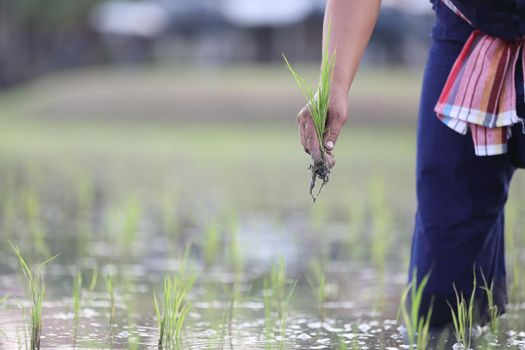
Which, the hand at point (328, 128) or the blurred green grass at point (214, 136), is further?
the blurred green grass at point (214, 136)

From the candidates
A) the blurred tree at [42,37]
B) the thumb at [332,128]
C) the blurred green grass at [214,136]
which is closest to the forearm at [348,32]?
the thumb at [332,128]

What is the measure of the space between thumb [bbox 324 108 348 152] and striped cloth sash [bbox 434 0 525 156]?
386 mm

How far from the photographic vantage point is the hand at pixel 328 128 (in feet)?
7.61

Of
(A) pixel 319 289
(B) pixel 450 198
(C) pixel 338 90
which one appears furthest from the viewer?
(A) pixel 319 289

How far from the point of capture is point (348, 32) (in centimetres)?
248

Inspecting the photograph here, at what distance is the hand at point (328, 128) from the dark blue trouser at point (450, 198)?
0.39 m

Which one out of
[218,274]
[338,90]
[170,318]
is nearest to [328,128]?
[338,90]

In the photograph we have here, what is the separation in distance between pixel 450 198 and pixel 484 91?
11.0 inches

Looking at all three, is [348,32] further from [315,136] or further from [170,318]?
[170,318]

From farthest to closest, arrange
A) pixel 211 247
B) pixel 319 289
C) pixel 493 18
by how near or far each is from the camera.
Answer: pixel 211 247 < pixel 319 289 < pixel 493 18

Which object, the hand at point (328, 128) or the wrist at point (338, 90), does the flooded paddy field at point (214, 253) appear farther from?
the wrist at point (338, 90)

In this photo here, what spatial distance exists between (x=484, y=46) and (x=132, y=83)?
18.2 m

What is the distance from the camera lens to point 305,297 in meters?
3.61

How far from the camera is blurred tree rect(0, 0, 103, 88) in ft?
94.6
